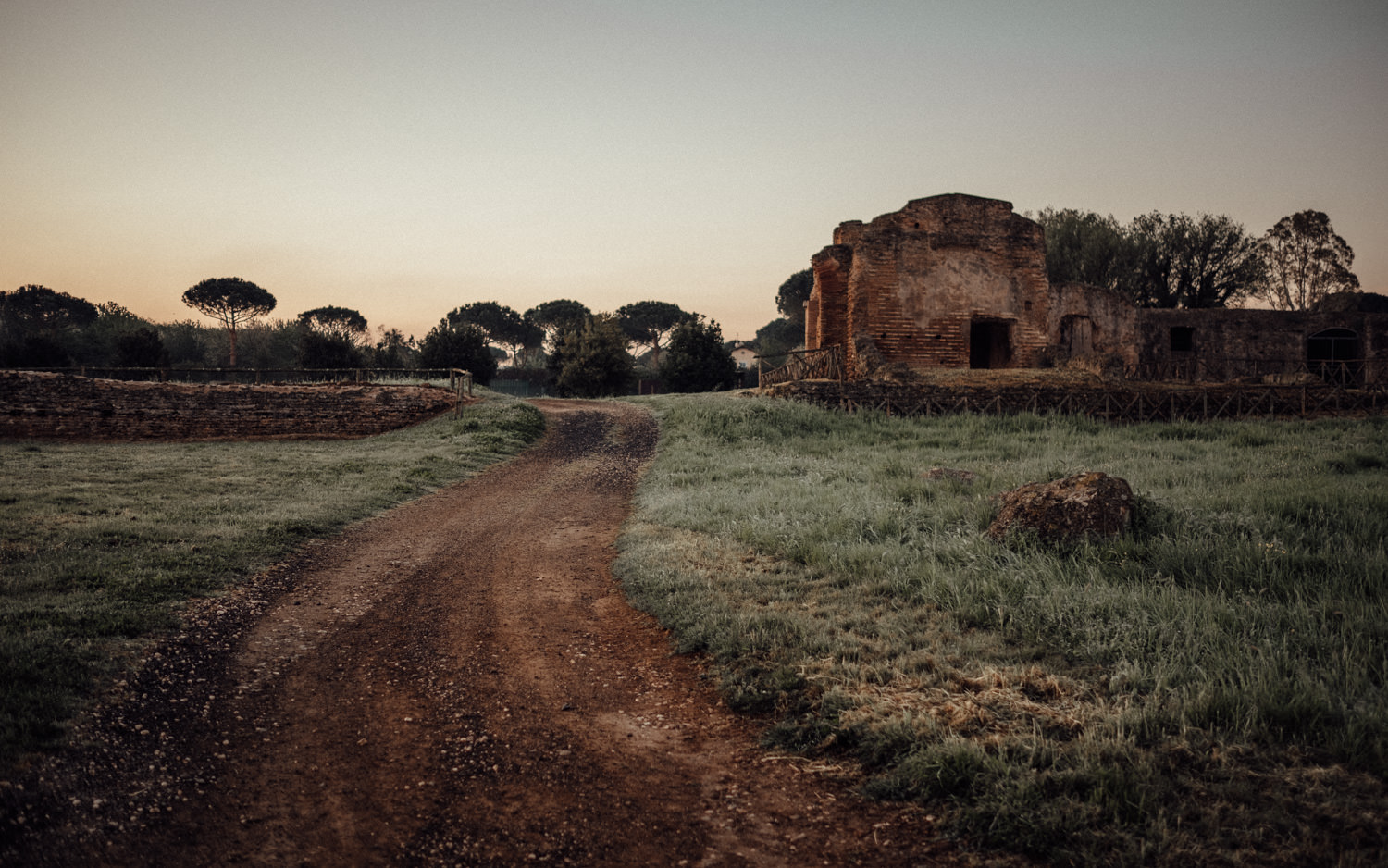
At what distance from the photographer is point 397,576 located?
23.6 ft

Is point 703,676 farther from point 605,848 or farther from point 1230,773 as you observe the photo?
point 1230,773

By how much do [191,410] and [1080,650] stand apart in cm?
2450

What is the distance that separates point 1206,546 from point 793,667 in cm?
408

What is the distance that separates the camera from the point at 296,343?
53250mm

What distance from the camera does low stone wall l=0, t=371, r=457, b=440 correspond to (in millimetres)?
20172

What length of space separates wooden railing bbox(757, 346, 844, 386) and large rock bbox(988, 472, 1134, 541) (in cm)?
1451

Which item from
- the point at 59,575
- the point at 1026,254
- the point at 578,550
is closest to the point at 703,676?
the point at 578,550

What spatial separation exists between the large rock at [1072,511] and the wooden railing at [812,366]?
14.5 meters

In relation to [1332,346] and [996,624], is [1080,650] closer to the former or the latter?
[996,624]

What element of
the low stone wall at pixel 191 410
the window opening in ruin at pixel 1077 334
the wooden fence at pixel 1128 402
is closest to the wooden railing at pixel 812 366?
the wooden fence at pixel 1128 402

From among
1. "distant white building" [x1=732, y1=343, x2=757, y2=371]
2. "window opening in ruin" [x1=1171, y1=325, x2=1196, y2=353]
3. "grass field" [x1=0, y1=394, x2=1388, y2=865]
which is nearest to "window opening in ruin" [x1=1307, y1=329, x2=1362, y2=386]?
"window opening in ruin" [x1=1171, y1=325, x2=1196, y2=353]

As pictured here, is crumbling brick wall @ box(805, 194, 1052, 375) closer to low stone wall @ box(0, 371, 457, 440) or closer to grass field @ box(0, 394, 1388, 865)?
grass field @ box(0, 394, 1388, 865)

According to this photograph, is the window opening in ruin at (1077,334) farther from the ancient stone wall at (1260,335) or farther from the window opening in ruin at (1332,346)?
the window opening in ruin at (1332,346)

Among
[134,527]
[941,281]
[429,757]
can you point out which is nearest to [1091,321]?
[941,281]
